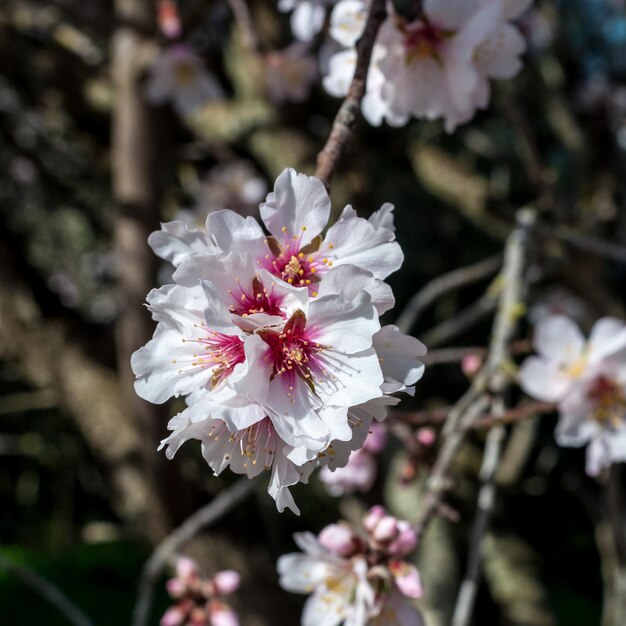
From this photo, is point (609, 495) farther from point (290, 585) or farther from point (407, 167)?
point (407, 167)

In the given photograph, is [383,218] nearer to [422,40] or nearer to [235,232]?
[235,232]

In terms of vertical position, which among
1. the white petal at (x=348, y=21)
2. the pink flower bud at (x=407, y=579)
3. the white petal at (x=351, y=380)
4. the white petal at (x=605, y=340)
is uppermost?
the white petal at (x=348, y=21)

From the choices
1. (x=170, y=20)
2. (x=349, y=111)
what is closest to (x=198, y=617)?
(x=349, y=111)

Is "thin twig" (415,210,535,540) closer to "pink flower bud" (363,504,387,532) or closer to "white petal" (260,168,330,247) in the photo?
"pink flower bud" (363,504,387,532)

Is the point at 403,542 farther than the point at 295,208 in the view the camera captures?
Yes

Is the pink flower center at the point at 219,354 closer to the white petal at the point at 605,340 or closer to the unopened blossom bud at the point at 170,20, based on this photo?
the white petal at the point at 605,340

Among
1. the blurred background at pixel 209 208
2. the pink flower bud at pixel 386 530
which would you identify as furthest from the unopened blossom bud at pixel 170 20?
the pink flower bud at pixel 386 530
